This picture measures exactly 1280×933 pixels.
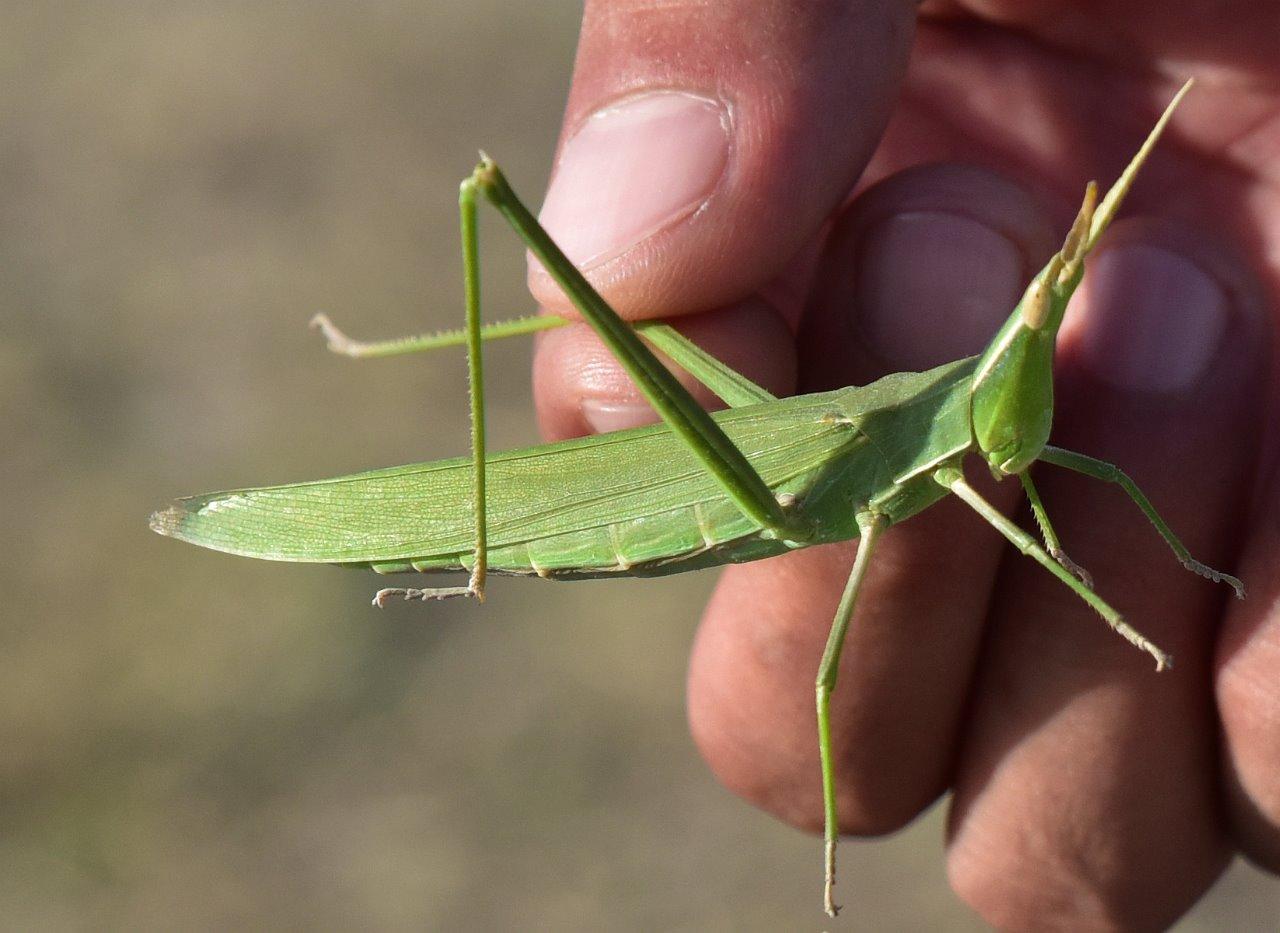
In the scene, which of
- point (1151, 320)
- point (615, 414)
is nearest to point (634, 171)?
point (615, 414)

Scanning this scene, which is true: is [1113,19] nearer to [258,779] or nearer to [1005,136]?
[1005,136]

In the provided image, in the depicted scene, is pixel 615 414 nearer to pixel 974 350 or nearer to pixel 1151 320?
pixel 974 350

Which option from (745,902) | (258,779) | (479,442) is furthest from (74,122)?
(479,442)

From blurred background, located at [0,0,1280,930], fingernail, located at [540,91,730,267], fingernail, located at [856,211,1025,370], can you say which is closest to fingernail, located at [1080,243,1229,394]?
fingernail, located at [856,211,1025,370]

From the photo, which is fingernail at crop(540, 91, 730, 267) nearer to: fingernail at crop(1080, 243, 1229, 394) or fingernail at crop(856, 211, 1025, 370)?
fingernail at crop(856, 211, 1025, 370)

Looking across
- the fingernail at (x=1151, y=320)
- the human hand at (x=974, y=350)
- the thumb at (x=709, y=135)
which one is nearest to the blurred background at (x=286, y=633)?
the human hand at (x=974, y=350)
